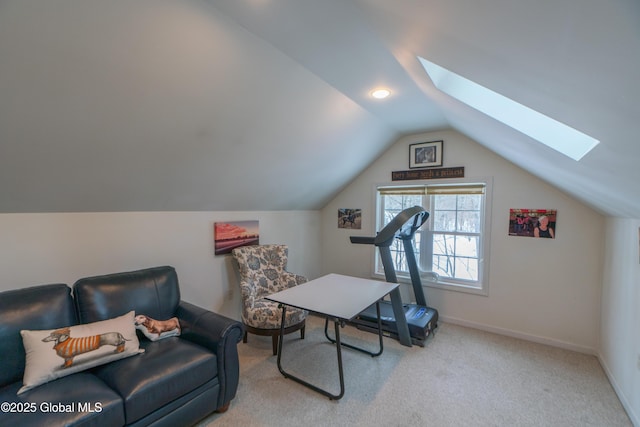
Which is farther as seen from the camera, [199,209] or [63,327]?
[199,209]

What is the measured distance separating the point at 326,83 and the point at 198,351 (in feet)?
7.41

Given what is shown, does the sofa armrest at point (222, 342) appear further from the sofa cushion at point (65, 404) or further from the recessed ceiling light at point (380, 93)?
the recessed ceiling light at point (380, 93)

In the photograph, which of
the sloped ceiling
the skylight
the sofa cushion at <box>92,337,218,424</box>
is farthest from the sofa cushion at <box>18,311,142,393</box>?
the skylight

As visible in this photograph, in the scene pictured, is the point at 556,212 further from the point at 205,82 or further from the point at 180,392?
the point at 180,392

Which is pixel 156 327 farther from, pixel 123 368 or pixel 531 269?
pixel 531 269

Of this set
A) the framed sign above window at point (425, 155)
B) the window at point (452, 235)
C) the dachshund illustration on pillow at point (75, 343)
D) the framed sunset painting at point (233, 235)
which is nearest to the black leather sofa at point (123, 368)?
the dachshund illustration on pillow at point (75, 343)

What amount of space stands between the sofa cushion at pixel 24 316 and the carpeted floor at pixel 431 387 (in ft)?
3.91

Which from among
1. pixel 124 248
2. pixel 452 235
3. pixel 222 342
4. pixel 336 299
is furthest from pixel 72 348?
pixel 452 235

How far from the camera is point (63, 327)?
5.98ft

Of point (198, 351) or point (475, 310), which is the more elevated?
point (198, 351)

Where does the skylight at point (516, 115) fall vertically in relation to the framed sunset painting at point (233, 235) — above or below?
above

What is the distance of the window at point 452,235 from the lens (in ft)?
11.2

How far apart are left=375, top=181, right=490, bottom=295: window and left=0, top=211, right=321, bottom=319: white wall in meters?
2.02

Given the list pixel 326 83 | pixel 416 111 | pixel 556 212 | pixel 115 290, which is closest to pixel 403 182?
pixel 416 111
